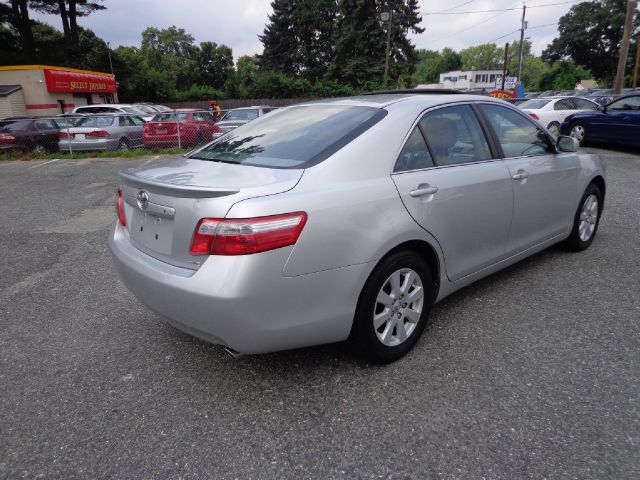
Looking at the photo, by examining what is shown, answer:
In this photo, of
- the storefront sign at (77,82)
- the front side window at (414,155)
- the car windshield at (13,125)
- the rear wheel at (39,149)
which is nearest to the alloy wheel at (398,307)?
the front side window at (414,155)

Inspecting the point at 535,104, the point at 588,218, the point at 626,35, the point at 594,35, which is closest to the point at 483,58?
the point at 594,35

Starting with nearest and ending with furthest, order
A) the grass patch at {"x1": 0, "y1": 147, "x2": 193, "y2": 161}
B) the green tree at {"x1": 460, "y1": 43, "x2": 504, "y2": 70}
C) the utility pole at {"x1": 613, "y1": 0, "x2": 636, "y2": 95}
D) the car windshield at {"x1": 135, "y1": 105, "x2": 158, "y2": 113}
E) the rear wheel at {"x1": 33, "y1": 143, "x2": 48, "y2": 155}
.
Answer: the grass patch at {"x1": 0, "y1": 147, "x2": 193, "y2": 161}, the rear wheel at {"x1": 33, "y1": 143, "x2": 48, "y2": 155}, the utility pole at {"x1": 613, "y1": 0, "x2": 636, "y2": 95}, the car windshield at {"x1": 135, "y1": 105, "x2": 158, "y2": 113}, the green tree at {"x1": 460, "y1": 43, "x2": 504, "y2": 70}

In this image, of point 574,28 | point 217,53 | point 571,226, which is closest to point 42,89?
point 571,226

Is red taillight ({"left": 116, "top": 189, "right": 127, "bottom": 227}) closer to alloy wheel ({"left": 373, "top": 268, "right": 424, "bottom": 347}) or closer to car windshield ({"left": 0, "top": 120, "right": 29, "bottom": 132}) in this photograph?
alloy wheel ({"left": 373, "top": 268, "right": 424, "bottom": 347})

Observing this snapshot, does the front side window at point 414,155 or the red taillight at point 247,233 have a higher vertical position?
the front side window at point 414,155

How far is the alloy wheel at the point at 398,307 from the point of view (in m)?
2.80

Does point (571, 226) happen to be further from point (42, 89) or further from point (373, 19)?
point (373, 19)

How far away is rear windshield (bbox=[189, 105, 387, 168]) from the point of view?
2.79 m

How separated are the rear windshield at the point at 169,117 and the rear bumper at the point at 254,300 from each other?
1364 cm

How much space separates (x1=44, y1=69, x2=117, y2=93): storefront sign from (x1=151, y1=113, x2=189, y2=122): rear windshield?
16.9m

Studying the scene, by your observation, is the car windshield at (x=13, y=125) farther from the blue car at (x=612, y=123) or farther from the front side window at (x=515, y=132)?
the blue car at (x=612, y=123)

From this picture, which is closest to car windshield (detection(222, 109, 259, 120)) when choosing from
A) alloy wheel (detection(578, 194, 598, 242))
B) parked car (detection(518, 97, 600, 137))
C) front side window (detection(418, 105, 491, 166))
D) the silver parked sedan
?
parked car (detection(518, 97, 600, 137))

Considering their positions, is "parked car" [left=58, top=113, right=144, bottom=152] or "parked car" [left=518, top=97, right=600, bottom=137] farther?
"parked car" [left=58, top=113, right=144, bottom=152]

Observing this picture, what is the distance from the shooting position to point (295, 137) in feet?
10.1
